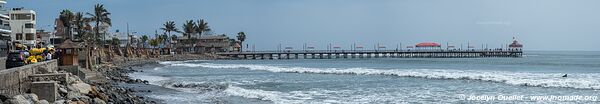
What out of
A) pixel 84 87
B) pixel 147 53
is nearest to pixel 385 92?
pixel 84 87

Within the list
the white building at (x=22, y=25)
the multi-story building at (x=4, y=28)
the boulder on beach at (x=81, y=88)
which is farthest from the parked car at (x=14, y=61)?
A: the white building at (x=22, y=25)

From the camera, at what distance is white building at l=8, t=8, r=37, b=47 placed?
177 ft

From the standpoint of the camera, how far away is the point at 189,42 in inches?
4171

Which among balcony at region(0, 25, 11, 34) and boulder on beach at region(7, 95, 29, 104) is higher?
balcony at region(0, 25, 11, 34)

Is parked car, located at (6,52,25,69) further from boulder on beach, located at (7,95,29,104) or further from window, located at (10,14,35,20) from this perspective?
window, located at (10,14,35,20)

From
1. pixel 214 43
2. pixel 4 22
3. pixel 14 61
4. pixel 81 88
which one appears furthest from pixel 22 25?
pixel 214 43

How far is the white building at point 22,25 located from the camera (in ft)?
177

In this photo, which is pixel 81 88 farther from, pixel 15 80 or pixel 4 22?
pixel 4 22

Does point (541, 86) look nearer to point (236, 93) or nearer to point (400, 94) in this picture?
point (400, 94)

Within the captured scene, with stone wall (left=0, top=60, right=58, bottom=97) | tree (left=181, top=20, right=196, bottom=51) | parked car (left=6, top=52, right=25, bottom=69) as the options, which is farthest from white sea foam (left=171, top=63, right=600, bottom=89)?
tree (left=181, top=20, right=196, bottom=51)

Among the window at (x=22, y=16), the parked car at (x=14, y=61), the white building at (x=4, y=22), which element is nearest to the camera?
the parked car at (x=14, y=61)

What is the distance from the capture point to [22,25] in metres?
53.8

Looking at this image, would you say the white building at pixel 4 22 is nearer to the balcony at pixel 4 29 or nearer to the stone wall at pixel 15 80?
the balcony at pixel 4 29

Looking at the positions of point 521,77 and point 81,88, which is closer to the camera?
point 81,88
